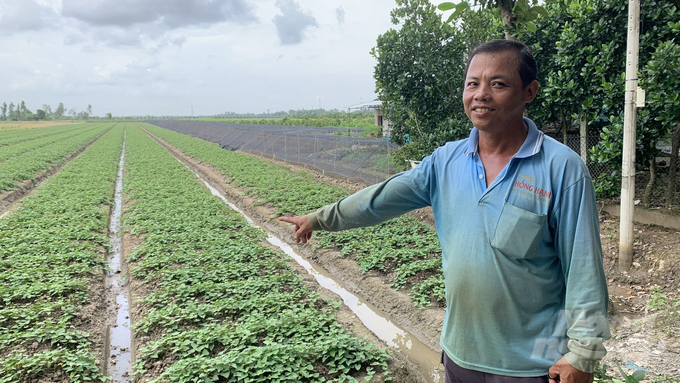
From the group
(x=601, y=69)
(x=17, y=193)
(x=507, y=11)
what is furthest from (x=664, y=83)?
(x=17, y=193)

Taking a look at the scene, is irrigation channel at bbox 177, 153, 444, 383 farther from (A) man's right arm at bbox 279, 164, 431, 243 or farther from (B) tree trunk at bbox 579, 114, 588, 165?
(B) tree trunk at bbox 579, 114, 588, 165

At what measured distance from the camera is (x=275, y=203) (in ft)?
36.1

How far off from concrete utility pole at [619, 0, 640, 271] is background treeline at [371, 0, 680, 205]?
0.57 metres

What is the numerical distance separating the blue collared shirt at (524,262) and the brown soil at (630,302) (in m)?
2.42

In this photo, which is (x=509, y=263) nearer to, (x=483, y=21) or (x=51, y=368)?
(x=51, y=368)

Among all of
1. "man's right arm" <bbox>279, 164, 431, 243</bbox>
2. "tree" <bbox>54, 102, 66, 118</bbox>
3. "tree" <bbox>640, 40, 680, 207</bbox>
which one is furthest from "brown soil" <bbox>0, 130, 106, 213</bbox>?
"tree" <bbox>54, 102, 66, 118</bbox>

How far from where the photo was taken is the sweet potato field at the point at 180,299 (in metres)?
3.88

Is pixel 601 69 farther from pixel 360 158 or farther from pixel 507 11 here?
Result: pixel 360 158

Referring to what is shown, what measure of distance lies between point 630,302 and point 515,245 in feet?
15.2

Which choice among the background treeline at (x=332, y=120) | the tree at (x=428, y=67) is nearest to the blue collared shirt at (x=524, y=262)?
the tree at (x=428, y=67)

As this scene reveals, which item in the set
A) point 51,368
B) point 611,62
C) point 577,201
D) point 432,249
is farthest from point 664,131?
point 51,368

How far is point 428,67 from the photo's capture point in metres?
9.56

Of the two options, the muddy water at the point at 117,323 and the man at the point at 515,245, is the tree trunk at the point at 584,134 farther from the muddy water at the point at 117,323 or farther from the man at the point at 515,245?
the muddy water at the point at 117,323

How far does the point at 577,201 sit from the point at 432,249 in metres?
5.57
